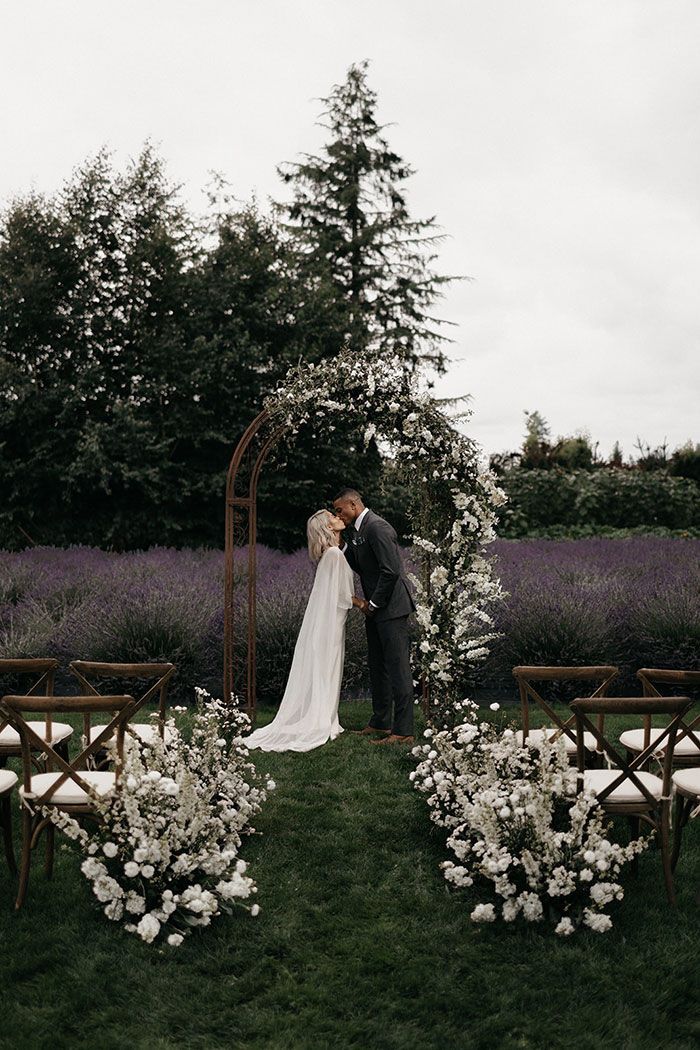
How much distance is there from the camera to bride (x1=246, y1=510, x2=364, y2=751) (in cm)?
→ 736

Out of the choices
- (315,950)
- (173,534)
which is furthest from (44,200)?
(315,950)

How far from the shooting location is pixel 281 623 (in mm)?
8930

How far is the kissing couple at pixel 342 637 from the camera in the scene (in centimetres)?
712

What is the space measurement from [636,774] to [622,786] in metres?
0.10

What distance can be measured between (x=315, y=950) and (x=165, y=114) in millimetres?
7218

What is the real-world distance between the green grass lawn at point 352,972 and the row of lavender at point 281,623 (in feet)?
12.7

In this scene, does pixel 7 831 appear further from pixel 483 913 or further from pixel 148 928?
pixel 483 913

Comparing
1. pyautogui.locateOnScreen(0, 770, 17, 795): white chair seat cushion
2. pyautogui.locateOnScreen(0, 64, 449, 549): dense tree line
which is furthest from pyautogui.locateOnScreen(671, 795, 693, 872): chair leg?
pyautogui.locateOnScreen(0, 64, 449, 549): dense tree line

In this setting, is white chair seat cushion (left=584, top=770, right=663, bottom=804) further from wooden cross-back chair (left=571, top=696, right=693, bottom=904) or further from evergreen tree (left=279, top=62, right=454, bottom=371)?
evergreen tree (left=279, top=62, right=454, bottom=371)

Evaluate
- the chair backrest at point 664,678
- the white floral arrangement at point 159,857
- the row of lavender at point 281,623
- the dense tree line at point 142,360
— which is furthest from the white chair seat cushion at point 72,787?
the dense tree line at point 142,360

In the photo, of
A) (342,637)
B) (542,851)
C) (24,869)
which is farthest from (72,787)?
(342,637)

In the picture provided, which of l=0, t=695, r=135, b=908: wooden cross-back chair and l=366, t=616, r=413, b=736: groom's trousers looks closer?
l=0, t=695, r=135, b=908: wooden cross-back chair

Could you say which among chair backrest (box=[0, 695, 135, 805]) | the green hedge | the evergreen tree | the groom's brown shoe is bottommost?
the groom's brown shoe

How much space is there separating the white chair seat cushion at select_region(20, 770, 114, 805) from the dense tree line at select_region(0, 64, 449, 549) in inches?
450
